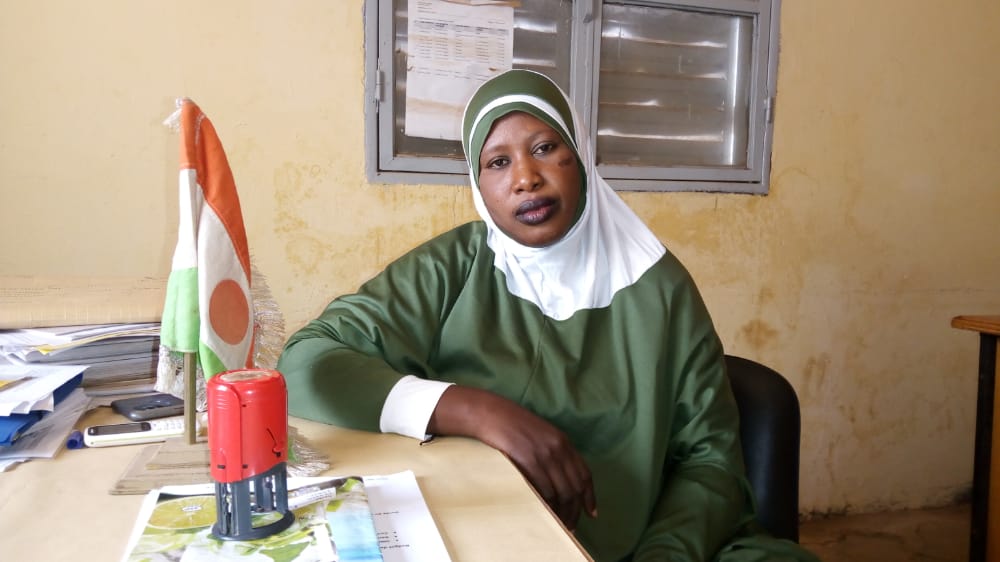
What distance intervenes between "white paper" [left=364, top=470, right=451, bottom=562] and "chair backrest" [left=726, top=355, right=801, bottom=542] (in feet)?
2.31

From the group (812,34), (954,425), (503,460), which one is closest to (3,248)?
(503,460)

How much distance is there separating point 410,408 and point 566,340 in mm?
367

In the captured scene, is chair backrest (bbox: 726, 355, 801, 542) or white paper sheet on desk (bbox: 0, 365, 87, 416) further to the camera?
chair backrest (bbox: 726, 355, 801, 542)

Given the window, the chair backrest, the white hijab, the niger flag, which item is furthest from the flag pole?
the window

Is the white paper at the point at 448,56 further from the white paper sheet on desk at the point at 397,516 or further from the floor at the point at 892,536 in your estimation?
the floor at the point at 892,536

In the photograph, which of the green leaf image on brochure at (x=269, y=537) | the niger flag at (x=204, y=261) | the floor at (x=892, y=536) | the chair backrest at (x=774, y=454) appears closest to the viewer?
the green leaf image on brochure at (x=269, y=537)

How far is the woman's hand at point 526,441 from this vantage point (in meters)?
0.93

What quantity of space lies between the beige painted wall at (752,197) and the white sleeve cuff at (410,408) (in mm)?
1200

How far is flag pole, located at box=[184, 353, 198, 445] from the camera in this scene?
0.81m

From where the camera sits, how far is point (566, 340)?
125cm

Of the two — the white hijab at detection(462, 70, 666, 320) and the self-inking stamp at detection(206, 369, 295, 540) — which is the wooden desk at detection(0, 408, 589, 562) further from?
the white hijab at detection(462, 70, 666, 320)

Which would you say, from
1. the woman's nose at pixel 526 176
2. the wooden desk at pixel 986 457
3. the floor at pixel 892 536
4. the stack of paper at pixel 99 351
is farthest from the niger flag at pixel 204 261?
the floor at pixel 892 536

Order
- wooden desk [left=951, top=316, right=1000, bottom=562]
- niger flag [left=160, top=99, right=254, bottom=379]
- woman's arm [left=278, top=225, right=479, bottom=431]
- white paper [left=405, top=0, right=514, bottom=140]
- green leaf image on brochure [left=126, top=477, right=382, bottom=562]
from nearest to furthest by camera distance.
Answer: green leaf image on brochure [left=126, top=477, right=382, bottom=562] → niger flag [left=160, top=99, right=254, bottom=379] → woman's arm [left=278, top=225, right=479, bottom=431] → wooden desk [left=951, top=316, right=1000, bottom=562] → white paper [left=405, top=0, right=514, bottom=140]

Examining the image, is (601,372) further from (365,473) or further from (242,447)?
(242,447)
